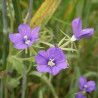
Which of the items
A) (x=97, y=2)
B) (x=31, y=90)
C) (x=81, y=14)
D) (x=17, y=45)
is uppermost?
(x=97, y=2)

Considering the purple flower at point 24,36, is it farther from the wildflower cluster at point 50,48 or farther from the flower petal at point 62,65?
the flower petal at point 62,65

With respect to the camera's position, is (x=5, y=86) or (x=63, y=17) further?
(x=63, y=17)

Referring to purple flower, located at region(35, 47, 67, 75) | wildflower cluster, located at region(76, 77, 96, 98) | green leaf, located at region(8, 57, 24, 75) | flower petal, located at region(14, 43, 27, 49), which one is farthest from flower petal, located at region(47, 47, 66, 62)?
wildflower cluster, located at region(76, 77, 96, 98)

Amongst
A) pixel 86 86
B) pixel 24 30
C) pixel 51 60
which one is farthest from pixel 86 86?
pixel 24 30

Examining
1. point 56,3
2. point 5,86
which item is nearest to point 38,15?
point 56,3

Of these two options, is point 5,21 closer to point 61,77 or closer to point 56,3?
point 56,3

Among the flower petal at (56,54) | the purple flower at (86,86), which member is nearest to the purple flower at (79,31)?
the flower petal at (56,54)
